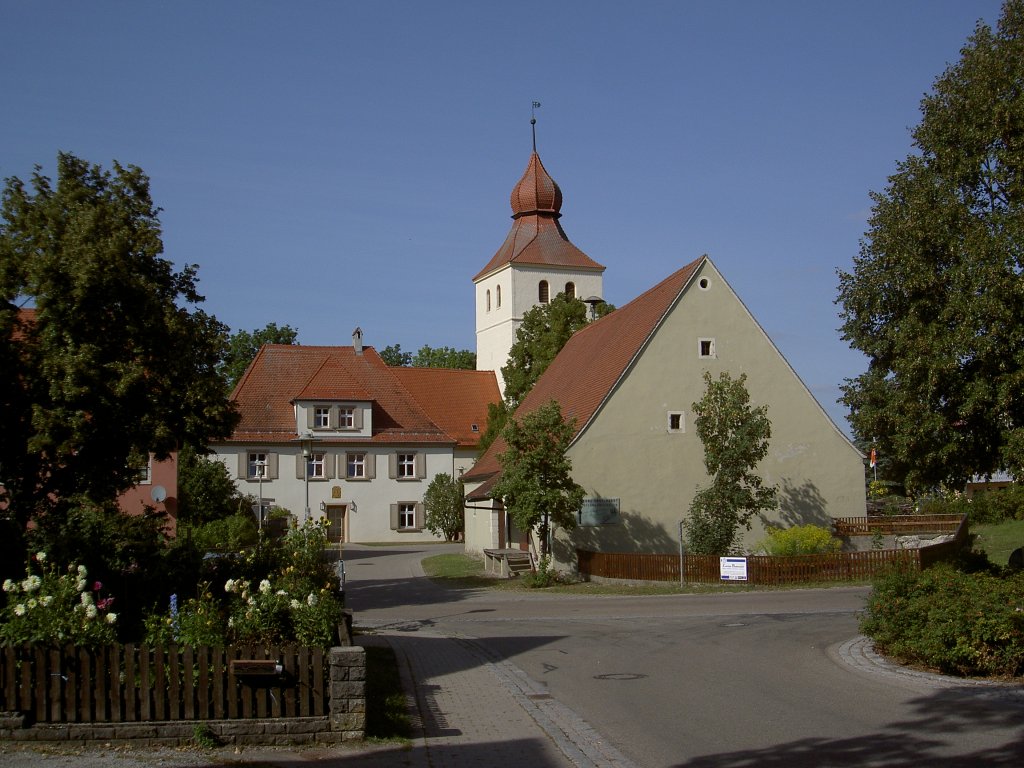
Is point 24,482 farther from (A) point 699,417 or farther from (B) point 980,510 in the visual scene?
(B) point 980,510

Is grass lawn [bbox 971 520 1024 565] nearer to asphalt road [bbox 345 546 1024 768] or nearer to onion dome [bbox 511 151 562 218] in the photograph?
asphalt road [bbox 345 546 1024 768]

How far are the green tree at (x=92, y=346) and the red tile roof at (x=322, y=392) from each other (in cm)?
3331

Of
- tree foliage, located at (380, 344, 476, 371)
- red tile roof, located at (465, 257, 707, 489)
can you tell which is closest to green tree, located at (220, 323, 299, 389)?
tree foliage, located at (380, 344, 476, 371)

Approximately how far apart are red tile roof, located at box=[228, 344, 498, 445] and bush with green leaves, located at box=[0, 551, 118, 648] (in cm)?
4567

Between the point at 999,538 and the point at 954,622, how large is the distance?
27.5 m

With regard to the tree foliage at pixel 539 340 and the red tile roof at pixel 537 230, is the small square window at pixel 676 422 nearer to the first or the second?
the tree foliage at pixel 539 340

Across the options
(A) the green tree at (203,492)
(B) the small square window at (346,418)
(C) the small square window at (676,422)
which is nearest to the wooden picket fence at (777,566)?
(C) the small square window at (676,422)

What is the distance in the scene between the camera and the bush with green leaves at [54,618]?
32.4 feet

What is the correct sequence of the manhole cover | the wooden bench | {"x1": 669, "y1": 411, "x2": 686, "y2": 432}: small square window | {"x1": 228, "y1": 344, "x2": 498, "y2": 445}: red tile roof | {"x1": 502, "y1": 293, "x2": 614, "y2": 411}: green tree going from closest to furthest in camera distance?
the manhole cover, the wooden bench, {"x1": 669, "y1": 411, "x2": 686, "y2": 432}: small square window, {"x1": 502, "y1": 293, "x2": 614, "y2": 411}: green tree, {"x1": 228, "y1": 344, "x2": 498, "y2": 445}: red tile roof

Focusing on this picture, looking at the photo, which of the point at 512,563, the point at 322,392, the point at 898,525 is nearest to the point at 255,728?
the point at 512,563

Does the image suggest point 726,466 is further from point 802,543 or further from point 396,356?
point 396,356

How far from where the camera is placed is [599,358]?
38.3 m

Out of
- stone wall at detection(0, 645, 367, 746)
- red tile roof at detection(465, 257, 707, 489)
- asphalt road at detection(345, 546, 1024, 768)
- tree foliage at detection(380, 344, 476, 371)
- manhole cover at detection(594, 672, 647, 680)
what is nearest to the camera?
stone wall at detection(0, 645, 367, 746)

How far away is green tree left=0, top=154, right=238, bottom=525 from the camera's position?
1997 cm
